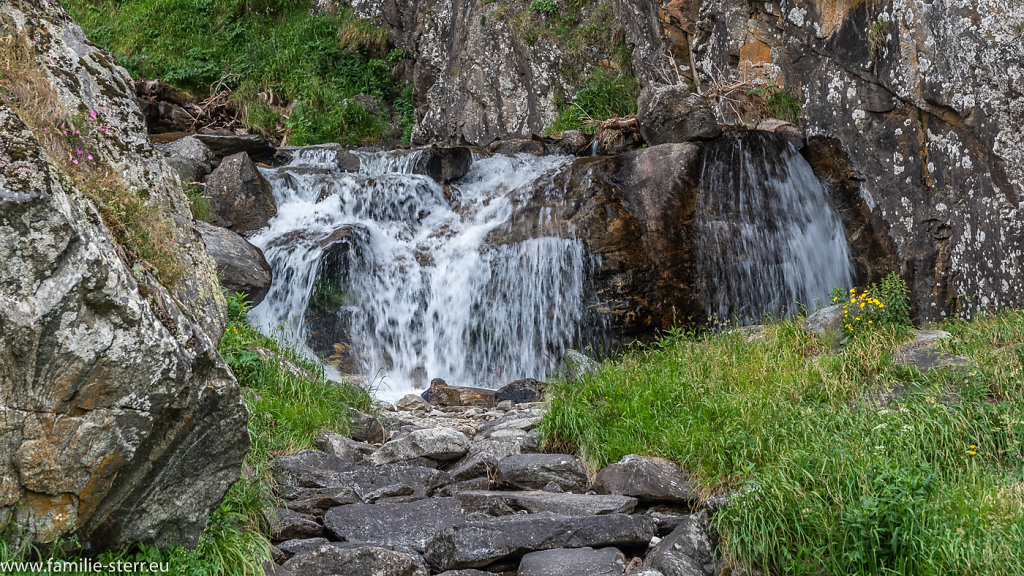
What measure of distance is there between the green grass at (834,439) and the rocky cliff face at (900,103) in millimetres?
2962

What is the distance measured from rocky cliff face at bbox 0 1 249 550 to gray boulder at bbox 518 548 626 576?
156 cm

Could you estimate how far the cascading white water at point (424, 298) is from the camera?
10.2 m

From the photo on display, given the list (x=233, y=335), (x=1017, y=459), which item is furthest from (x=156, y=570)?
(x=1017, y=459)

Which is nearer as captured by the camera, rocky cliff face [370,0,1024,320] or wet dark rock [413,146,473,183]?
rocky cliff face [370,0,1024,320]

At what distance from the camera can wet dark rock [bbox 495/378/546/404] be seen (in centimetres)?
882

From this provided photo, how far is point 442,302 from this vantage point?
10.8 metres

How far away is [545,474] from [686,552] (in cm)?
153

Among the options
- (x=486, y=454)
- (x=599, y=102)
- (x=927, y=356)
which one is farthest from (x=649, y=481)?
(x=599, y=102)

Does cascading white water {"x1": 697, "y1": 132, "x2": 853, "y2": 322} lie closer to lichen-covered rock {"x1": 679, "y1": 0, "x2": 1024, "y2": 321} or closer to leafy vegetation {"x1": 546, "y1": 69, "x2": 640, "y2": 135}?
lichen-covered rock {"x1": 679, "y1": 0, "x2": 1024, "y2": 321}

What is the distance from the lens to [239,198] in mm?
11391

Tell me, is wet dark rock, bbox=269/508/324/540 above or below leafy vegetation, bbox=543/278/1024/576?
below

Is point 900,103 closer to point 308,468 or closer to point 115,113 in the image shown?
point 308,468

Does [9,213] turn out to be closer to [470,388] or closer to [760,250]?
[470,388]

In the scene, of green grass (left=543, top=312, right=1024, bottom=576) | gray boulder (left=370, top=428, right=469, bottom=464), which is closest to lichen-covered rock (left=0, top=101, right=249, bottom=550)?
green grass (left=543, top=312, right=1024, bottom=576)
